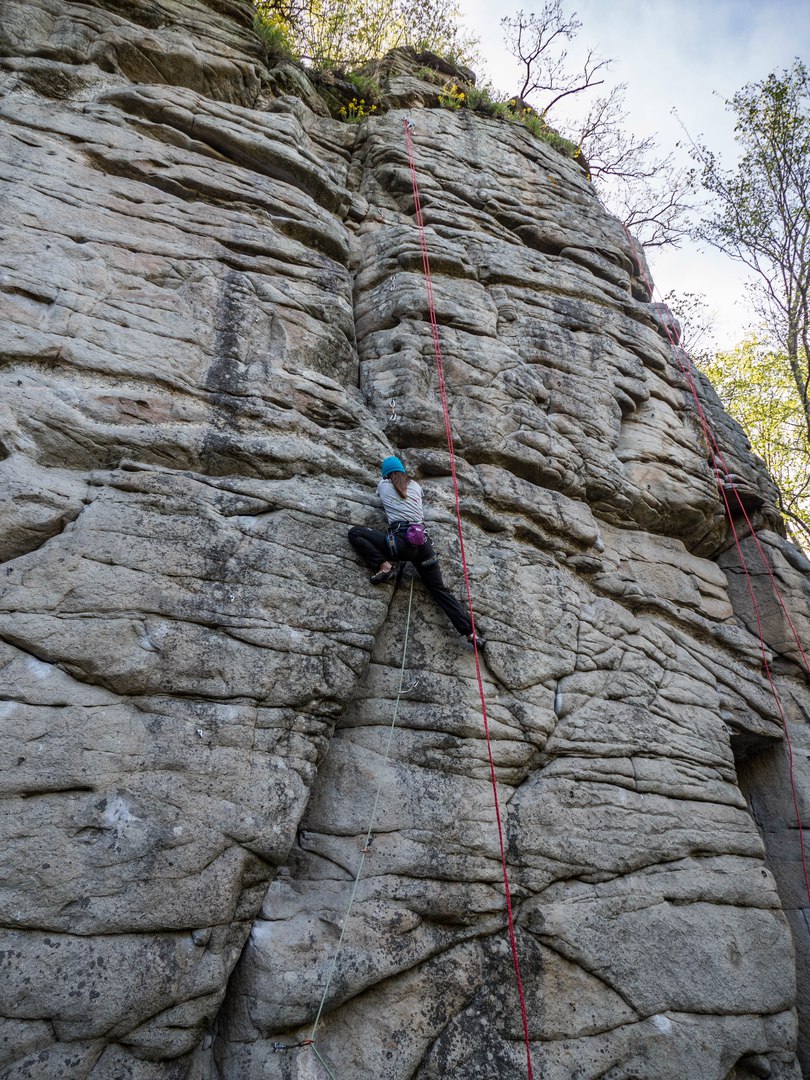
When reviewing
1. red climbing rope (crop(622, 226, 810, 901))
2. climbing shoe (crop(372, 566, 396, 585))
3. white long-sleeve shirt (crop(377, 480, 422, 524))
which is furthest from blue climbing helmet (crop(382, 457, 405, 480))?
red climbing rope (crop(622, 226, 810, 901))

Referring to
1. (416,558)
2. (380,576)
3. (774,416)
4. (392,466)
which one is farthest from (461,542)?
(774,416)

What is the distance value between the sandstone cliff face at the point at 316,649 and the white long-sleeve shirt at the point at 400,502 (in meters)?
0.32

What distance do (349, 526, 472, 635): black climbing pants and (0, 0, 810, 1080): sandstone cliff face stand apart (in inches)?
9.3

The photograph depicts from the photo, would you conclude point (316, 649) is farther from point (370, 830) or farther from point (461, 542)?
point (461, 542)

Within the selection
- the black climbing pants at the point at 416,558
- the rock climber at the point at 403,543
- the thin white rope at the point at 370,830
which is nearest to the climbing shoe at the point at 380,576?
the rock climber at the point at 403,543

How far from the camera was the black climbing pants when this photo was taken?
21.5ft

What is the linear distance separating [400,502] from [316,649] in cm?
178

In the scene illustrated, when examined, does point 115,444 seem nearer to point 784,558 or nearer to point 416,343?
point 416,343

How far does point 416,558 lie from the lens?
22.1ft

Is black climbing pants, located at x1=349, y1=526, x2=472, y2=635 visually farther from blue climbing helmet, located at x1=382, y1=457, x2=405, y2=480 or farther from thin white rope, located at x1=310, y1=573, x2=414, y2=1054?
blue climbing helmet, located at x1=382, y1=457, x2=405, y2=480

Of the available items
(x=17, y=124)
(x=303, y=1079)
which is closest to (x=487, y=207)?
(x=17, y=124)

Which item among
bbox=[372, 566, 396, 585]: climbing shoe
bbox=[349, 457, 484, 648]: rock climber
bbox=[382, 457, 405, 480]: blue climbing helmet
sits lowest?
bbox=[372, 566, 396, 585]: climbing shoe

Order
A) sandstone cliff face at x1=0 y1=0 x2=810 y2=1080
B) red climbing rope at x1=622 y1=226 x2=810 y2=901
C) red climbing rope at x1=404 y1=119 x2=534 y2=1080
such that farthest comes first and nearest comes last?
red climbing rope at x1=622 y1=226 x2=810 y2=901, red climbing rope at x1=404 y1=119 x2=534 y2=1080, sandstone cliff face at x1=0 y1=0 x2=810 y2=1080

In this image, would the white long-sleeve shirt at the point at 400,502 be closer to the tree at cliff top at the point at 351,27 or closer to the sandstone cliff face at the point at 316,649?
the sandstone cliff face at the point at 316,649
